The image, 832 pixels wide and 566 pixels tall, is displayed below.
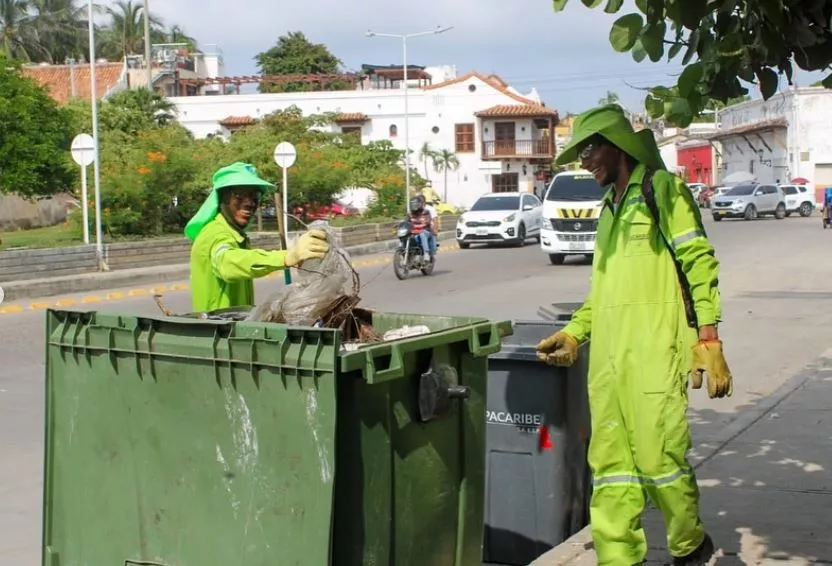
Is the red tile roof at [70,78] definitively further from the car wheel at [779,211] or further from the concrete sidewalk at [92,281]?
the concrete sidewalk at [92,281]

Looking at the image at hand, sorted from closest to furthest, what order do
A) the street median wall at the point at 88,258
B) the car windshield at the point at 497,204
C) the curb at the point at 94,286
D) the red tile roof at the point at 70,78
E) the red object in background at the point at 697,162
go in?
the curb at the point at 94,286
the street median wall at the point at 88,258
the car windshield at the point at 497,204
the red tile roof at the point at 70,78
the red object in background at the point at 697,162

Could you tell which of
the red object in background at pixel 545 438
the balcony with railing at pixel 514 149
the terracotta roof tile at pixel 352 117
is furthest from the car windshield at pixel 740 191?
the red object in background at pixel 545 438

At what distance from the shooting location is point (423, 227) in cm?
2103

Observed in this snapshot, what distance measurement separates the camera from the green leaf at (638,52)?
13.8ft

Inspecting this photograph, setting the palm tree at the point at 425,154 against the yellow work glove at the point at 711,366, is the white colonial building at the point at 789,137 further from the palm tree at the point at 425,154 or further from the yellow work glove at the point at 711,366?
the yellow work glove at the point at 711,366

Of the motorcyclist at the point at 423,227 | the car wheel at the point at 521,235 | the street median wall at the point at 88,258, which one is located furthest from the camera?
the car wheel at the point at 521,235

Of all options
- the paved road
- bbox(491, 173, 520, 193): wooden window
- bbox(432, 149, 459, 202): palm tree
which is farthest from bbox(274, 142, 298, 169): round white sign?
bbox(491, 173, 520, 193): wooden window

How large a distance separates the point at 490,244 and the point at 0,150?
1311 cm

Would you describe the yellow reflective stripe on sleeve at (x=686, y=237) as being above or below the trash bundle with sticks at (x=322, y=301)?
above

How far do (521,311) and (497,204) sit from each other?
16.6 meters

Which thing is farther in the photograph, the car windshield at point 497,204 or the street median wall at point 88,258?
the car windshield at point 497,204

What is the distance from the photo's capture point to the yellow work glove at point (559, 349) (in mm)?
4648

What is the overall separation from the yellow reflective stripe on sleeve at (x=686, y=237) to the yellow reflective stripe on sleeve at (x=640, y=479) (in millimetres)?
839

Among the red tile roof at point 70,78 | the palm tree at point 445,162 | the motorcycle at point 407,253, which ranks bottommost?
the motorcycle at point 407,253
